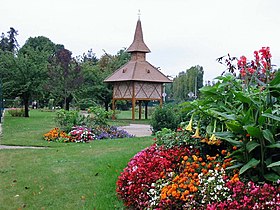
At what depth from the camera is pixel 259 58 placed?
16.8 feet

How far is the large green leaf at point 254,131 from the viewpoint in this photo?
3.94 metres

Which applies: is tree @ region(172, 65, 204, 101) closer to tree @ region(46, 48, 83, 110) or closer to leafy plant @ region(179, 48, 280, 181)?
tree @ region(46, 48, 83, 110)

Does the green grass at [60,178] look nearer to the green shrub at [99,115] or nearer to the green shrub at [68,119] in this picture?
the green shrub at [68,119]

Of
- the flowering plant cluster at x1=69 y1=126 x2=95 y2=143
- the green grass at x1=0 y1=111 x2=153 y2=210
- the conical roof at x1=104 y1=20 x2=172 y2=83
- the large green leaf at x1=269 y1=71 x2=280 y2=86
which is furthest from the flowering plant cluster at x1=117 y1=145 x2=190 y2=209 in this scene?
the conical roof at x1=104 y1=20 x2=172 y2=83

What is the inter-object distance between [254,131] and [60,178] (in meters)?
3.98

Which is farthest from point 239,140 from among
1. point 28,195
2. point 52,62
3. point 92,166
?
point 52,62

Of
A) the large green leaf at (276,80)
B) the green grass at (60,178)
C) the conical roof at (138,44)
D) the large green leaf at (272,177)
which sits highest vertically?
the conical roof at (138,44)

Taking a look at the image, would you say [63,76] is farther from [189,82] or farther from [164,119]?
[189,82]

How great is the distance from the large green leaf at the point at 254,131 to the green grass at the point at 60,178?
208 centimetres

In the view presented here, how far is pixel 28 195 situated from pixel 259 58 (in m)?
3.94

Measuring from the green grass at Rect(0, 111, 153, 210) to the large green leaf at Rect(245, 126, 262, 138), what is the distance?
6.81 ft

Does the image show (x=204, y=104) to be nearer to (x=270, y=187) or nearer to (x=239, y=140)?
(x=239, y=140)

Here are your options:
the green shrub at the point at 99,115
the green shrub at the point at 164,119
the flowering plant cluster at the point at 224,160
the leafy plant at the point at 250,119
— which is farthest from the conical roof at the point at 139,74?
the leafy plant at the point at 250,119

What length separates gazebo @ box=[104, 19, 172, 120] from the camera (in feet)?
93.0
